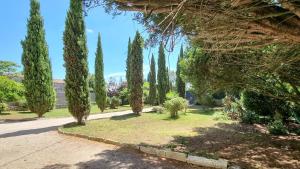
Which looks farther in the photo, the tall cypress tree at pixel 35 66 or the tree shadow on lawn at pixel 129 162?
the tall cypress tree at pixel 35 66

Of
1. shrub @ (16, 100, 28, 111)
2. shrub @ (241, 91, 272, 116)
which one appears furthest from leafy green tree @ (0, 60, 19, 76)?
shrub @ (241, 91, 272, 116)

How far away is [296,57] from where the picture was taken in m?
4.91

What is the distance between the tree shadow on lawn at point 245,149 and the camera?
7.25 m

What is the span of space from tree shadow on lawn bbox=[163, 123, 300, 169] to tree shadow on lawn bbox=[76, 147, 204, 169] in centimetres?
85

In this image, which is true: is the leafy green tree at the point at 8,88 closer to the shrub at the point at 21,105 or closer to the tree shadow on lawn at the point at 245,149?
the shrub at the point at 21,105

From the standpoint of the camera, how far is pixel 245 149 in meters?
8.85

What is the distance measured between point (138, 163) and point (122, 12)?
167 inches

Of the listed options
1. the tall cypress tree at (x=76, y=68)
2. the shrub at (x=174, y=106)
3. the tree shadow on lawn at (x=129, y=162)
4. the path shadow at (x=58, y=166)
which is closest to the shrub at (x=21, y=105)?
the tall cypress tree at (x=76, y=68)

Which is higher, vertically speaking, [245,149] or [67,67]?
[67,67]

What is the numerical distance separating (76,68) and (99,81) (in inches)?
549

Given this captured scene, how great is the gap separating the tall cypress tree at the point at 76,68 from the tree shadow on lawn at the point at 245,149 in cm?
592

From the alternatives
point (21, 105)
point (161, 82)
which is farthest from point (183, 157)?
point (21, 105)

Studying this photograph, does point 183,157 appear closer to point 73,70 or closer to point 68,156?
Result: point 68,156

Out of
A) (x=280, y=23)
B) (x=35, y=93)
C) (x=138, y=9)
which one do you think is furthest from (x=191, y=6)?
(x=35, y=93)
